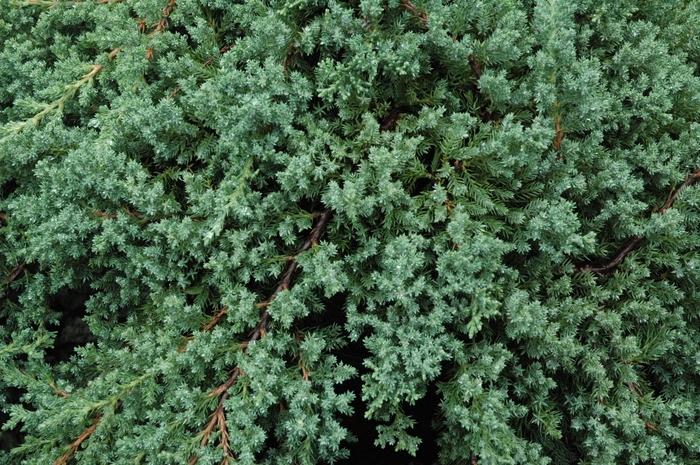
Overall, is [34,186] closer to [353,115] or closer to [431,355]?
[353,115]

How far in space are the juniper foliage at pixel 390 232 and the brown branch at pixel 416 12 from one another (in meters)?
0.01

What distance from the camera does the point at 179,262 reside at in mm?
2289

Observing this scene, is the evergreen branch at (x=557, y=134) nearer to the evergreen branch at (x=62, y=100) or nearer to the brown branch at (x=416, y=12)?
the brown branch at (x=416, y=12)

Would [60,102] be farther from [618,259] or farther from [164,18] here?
[618,259]

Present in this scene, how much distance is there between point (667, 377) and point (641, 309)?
0.38 metres

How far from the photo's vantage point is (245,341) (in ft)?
7.36

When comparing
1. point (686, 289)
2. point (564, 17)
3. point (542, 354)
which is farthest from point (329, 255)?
point (686, 289)

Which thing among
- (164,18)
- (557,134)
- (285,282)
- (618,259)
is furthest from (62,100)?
(618,259)

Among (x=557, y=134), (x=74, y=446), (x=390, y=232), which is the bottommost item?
(x=74, y=446)

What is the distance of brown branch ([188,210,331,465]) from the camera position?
2074mm

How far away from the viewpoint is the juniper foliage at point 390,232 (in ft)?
6.86

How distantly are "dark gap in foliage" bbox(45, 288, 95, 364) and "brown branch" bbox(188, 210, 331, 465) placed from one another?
1147 mm

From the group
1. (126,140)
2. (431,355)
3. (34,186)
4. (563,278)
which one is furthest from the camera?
(34,186)

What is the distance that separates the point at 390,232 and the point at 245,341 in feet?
2.30
